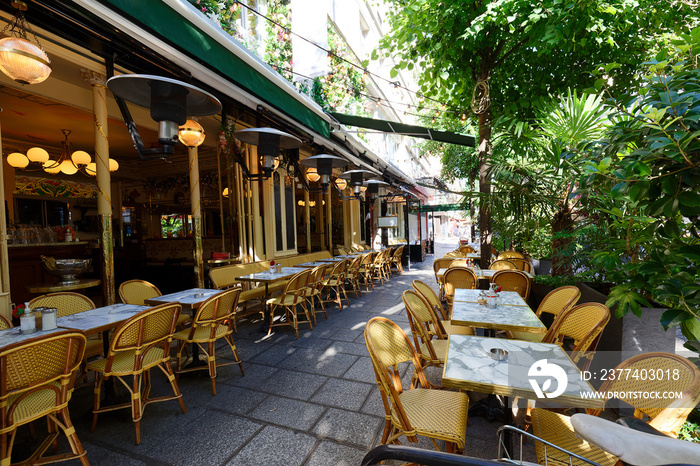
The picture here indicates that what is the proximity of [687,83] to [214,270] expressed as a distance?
5997 millimetres

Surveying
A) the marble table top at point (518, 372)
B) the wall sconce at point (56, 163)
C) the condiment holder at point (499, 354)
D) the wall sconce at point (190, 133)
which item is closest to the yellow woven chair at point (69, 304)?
the wall sconce at point (190, 133)

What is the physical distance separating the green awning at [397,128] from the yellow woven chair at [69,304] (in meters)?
5.36

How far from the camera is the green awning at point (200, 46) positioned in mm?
2660

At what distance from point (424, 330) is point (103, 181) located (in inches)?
172

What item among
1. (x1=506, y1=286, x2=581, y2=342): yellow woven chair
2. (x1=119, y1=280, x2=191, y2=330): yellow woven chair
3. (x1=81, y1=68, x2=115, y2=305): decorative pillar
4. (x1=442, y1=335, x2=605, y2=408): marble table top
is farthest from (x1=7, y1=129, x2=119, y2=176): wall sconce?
(x1=506, y1=286, x2=581, y2=342): yellow woven chair

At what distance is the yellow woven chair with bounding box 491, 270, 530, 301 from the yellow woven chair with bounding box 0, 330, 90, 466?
4354mm

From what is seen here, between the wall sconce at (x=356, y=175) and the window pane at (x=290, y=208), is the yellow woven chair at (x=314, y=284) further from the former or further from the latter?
the window pane at (x=290, y=208)

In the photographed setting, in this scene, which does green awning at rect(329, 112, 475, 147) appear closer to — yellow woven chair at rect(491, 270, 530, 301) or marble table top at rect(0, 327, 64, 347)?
yellow woven chair at rect(491, 270, 530, 301)

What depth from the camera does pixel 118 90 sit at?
2.52 metres

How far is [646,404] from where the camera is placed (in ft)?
4.91

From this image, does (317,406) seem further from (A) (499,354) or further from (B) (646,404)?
(B) (646,404)

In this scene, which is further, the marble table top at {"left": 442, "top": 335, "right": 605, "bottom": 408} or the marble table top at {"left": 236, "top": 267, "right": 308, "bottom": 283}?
the marble table top at {"left": 236, "top": 267, "right": 308, "bottom": 283}

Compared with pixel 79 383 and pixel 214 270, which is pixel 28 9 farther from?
pixel 214 270

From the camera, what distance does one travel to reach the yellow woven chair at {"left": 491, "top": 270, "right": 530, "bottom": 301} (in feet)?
13.2
